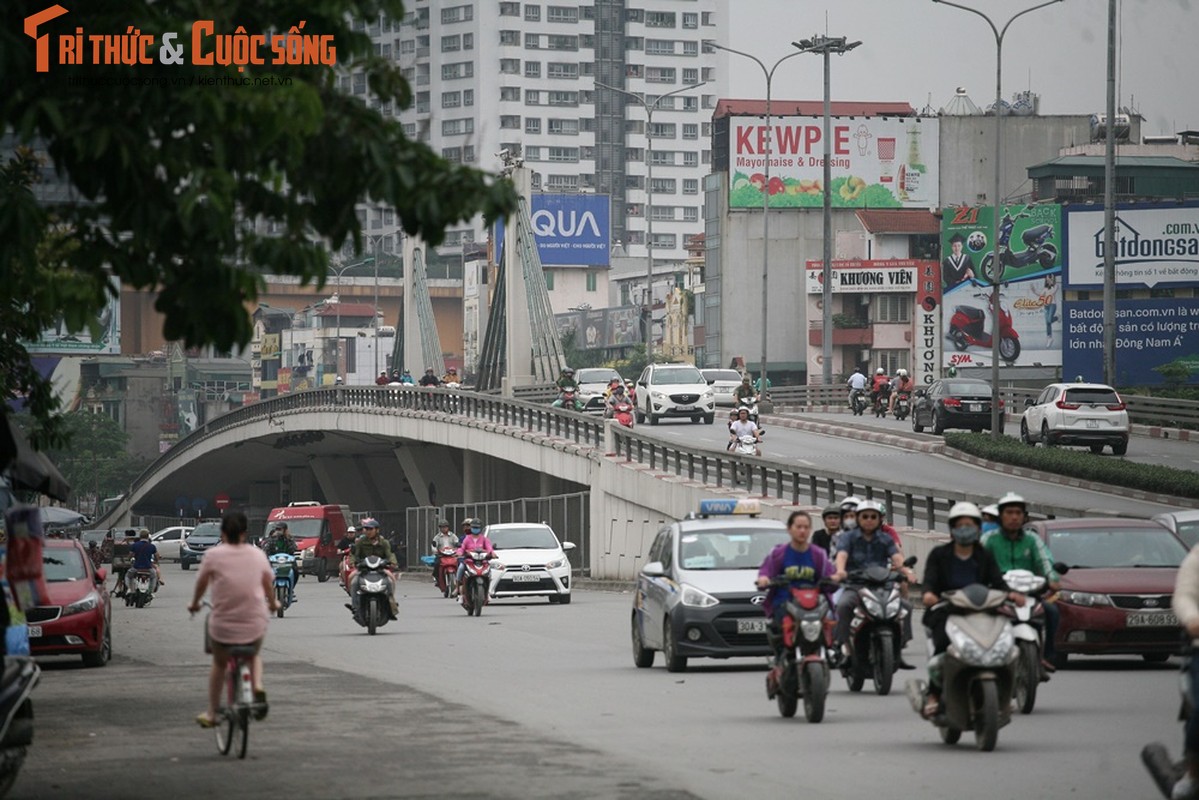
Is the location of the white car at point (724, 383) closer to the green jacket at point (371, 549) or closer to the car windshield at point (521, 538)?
the car windshield at point (521, 538)

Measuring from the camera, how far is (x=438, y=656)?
71.7ft

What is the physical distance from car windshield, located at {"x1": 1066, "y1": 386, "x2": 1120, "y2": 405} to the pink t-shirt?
127 ft

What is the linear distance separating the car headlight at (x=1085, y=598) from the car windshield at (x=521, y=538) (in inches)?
803

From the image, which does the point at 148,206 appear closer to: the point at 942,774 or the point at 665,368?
the point at 942,774

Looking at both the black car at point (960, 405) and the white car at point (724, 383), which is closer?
the black car at point (960, 405)

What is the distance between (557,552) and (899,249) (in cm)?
7574

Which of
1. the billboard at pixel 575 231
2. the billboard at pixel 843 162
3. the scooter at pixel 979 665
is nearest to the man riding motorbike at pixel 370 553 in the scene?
the scooter at pixel 979 665

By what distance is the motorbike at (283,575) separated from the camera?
108 ft

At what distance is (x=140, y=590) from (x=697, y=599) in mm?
23535

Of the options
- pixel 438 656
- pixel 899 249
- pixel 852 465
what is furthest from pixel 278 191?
pixel 899 249

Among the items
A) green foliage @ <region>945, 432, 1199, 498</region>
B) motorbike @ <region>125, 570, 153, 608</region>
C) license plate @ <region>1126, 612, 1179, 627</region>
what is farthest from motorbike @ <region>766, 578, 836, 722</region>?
motorbike @ <region>125, 570, 153, 608</region>

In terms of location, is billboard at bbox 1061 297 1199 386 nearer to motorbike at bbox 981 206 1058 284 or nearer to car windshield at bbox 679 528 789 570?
motorbike at bbox 981 206 1058 284

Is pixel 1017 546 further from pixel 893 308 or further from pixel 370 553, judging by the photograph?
pixel 893 308

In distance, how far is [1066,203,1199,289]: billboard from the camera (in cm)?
7806
